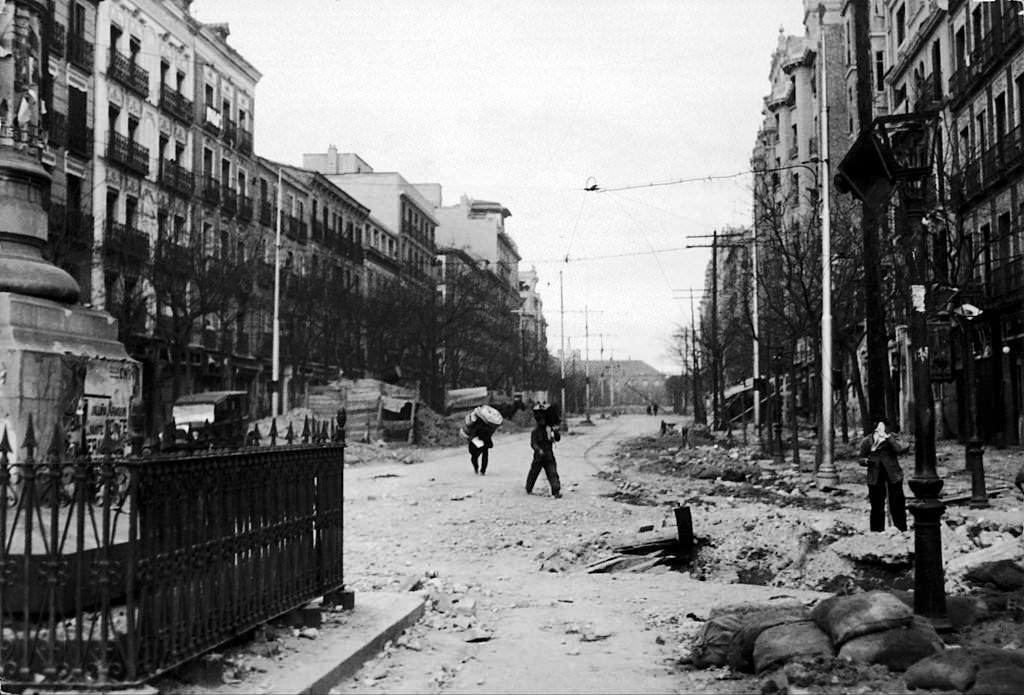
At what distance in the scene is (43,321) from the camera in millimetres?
6312

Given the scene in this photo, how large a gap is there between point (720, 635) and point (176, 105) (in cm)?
4271

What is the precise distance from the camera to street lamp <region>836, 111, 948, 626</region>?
6.82m

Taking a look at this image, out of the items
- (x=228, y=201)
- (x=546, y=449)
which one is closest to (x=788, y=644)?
(x=546, y=449)

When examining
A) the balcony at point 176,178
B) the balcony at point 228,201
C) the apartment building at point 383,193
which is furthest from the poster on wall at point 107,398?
the apartment building at point 383,193

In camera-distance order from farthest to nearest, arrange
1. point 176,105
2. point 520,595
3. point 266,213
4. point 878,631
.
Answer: point 266,213, point 176,105, point 520,595, point 878,631

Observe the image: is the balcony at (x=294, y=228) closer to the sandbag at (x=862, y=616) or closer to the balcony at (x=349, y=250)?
the balcony at (x=349, y=250)

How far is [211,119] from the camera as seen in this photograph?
1905 inches

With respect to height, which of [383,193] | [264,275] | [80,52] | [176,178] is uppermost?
[383,193]

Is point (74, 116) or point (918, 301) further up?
point (74, 116)

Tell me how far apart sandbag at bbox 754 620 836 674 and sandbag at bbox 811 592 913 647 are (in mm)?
66

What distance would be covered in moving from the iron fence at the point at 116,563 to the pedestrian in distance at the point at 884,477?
8405mm

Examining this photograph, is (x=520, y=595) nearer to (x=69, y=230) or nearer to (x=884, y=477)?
(x=884, y=477)

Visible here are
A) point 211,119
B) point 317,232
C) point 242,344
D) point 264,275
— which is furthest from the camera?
point 317,232

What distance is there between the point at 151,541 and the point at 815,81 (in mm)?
64747
